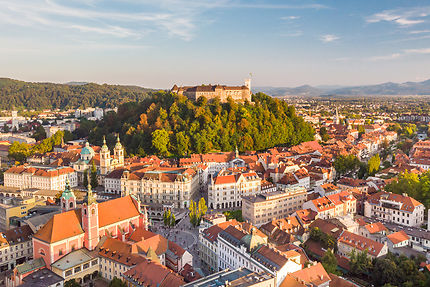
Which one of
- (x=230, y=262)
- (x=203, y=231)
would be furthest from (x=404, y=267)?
(x=203, y=231)

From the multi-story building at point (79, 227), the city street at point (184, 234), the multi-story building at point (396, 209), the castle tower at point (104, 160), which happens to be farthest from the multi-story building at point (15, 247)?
the multi-story building at point (396, 209)

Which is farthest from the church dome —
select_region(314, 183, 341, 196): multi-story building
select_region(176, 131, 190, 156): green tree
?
select_region(176, 131, 190, 156): green tree

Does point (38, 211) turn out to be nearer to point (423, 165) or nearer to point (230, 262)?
point (230, 262)

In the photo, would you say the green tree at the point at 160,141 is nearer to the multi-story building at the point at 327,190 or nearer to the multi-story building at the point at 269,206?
the multi-story building at the point at 269,206

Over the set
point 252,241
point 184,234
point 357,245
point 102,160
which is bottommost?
point 184,234

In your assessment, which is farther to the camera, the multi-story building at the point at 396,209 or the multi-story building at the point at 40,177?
the multi-story building at the point at 40,177

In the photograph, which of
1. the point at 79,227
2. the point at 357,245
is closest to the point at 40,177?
the point at 79,227

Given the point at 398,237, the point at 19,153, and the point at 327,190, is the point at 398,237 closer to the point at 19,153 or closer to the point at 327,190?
the point at 327,190

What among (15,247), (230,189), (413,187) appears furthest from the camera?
(230,189)
